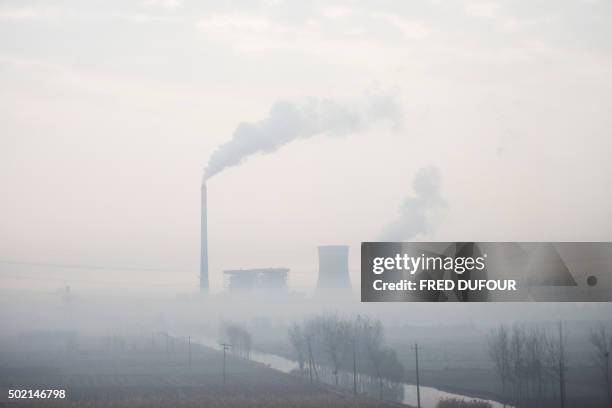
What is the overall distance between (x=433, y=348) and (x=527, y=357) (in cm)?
2702

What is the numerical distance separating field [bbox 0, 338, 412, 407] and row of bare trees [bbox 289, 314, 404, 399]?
2.30m

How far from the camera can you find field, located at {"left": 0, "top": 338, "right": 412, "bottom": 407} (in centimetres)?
3306

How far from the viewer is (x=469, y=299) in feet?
61.7

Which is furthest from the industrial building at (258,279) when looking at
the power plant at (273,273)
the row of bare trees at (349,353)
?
the row of bare trees at (349,353)

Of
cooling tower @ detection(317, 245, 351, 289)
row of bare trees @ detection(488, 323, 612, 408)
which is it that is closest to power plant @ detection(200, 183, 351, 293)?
cooling tower @ detection(317, 245, 351, 289)

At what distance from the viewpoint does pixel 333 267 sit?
58.8 m

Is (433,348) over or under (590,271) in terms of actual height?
under

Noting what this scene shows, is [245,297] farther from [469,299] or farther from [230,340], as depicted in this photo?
[469,299]

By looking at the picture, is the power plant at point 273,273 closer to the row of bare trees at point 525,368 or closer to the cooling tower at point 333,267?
the cooling tower at point 333,267

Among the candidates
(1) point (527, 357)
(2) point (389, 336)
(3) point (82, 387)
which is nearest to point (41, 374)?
(3) point (82, 387)

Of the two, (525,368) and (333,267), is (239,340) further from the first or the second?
(525,368)

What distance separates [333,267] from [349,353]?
48.4 feet

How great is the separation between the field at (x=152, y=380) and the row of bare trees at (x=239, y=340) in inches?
150

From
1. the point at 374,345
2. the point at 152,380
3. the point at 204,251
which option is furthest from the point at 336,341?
the point at 204,251
